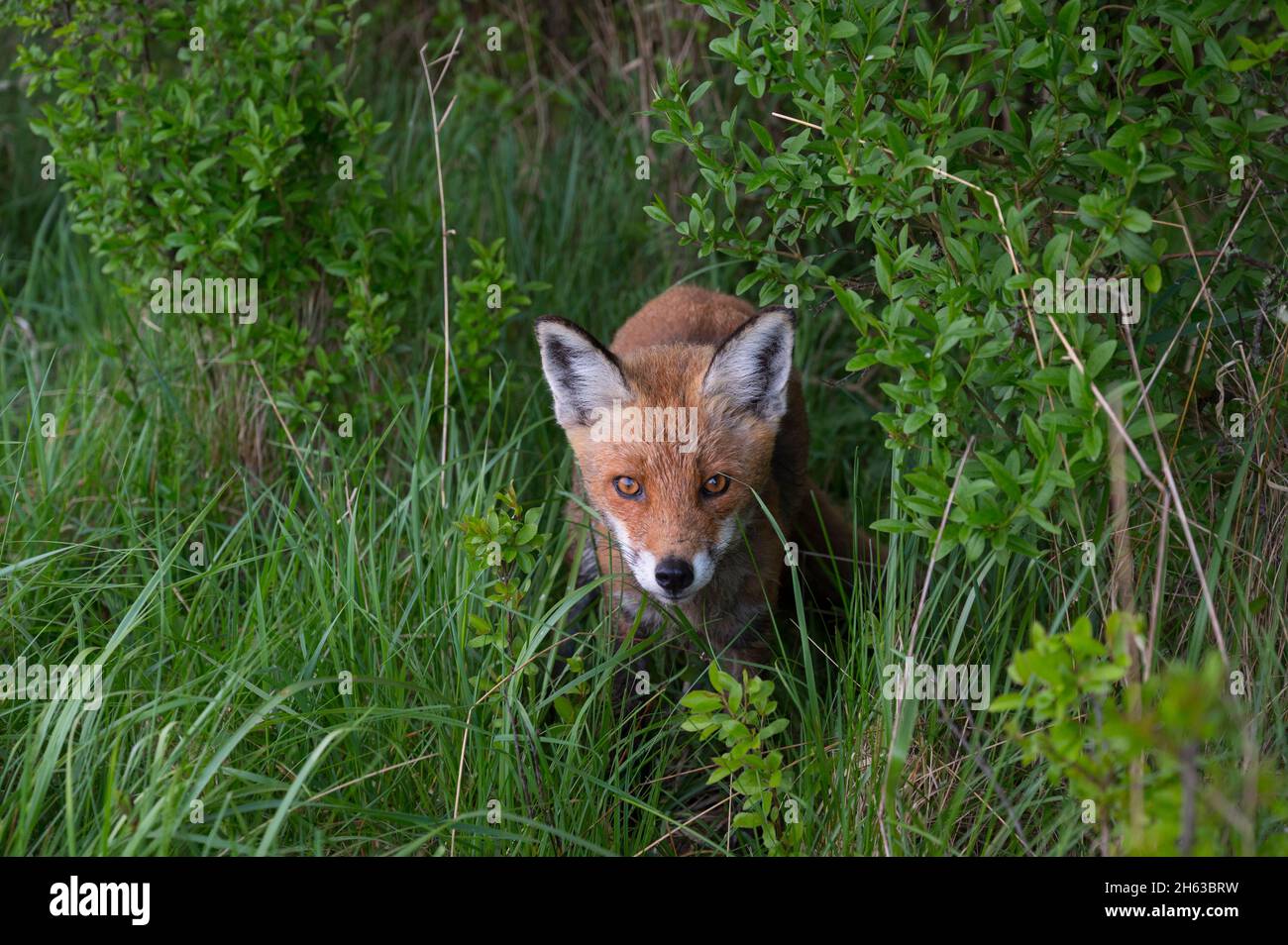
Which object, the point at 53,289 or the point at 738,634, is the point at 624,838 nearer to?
the point at 738,634

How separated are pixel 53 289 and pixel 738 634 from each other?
5129 mm

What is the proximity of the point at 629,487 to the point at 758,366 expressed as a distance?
0.73 metres

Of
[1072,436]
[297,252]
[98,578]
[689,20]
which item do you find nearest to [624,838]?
[1072,436]

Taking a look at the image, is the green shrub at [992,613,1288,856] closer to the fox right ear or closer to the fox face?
the fox face

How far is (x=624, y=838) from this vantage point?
3787 mm

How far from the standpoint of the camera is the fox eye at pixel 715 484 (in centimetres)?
437

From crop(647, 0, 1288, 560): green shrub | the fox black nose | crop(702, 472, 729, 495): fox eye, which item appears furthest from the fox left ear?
the fox black nose

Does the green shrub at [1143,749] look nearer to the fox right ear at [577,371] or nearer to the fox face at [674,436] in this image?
the fox face at [674,436]

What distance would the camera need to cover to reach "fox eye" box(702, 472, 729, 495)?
437 centimetres

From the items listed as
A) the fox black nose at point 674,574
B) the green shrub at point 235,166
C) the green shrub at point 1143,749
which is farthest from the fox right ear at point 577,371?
the green shrub at point 1143,749

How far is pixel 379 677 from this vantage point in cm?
385

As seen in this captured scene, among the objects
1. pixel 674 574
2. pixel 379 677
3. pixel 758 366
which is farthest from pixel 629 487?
pixel 379 677

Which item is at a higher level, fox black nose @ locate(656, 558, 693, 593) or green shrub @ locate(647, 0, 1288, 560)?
green shrub @ locate(647, 0, 1288, 560)

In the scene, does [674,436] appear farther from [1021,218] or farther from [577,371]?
[1021,218]
